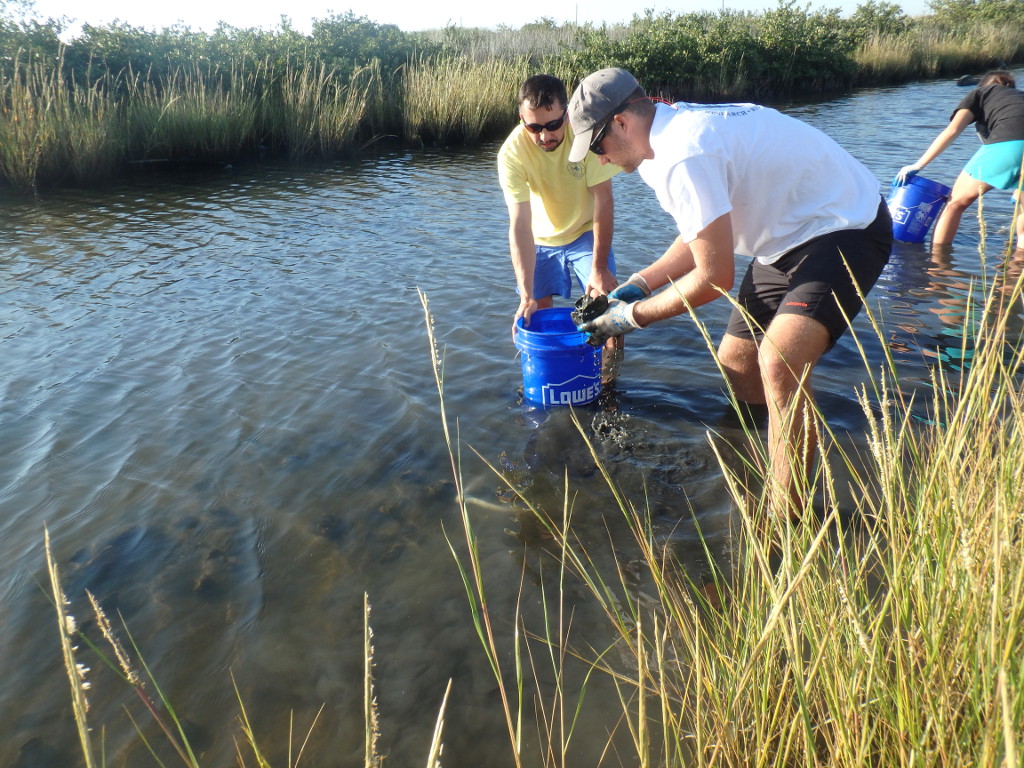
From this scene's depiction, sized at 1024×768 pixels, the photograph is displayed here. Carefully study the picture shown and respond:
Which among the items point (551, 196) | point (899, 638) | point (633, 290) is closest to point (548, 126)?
point (551, 196)

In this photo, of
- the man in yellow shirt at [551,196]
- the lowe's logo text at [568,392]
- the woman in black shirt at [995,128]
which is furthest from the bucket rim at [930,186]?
the lowe's logo text at [568,392]

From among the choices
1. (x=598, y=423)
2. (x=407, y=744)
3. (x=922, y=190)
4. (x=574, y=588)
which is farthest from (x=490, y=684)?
(x=922, y=190)

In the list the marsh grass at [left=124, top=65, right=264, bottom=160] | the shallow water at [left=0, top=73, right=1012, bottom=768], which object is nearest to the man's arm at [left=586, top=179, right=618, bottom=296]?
the shallow water at [left=0, top=73, right=1012, bottom=768]

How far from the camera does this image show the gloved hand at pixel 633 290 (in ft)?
12.3

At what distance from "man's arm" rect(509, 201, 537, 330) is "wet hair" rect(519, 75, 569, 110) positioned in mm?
585

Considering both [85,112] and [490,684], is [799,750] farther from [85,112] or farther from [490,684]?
[85,112]

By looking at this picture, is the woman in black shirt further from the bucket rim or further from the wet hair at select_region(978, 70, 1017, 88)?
the bucket rim

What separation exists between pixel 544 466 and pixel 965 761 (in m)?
2.77

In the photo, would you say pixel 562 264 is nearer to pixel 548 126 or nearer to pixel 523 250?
pixel 523 250

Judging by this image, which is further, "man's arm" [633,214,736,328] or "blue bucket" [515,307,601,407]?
"blue bucket" [515,307,601,407]

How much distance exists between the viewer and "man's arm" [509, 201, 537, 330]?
4.41 metres

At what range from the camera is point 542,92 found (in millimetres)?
4141

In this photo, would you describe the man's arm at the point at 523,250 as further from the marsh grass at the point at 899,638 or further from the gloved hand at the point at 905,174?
the gloved hand at the point at 905,174

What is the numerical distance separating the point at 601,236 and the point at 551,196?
1.51 ft
